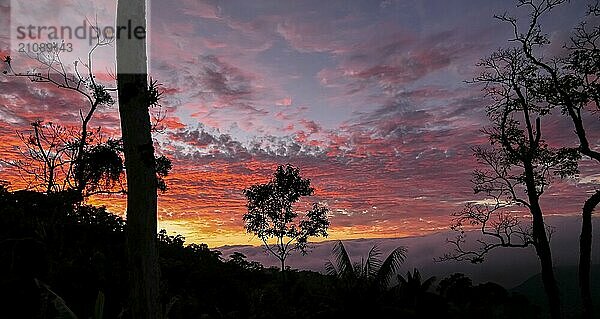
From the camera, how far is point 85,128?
1348 cm

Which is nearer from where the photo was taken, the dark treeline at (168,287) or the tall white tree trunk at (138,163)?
the tall white tree trunk at (138,163)

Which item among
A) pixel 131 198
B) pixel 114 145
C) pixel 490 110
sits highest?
pixel 490 110

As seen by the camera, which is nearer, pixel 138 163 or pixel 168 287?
pixel 138 163

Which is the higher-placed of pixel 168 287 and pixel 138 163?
pixel 138 163

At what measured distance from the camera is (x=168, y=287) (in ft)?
63.4

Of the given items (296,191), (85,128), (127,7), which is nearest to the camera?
(127,7)

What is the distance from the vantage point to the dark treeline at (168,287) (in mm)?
14867

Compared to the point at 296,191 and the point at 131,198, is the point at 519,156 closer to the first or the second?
the point at 296,191

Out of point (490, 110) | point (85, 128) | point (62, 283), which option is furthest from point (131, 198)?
point (490, 110)

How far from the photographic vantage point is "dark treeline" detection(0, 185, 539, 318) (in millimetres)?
14867

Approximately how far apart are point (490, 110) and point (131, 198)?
15.6 metres

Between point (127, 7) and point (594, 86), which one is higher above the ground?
point (594, 86)

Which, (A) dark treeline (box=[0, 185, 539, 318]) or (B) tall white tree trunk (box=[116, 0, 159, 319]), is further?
(A) dark treeline (box=[0, 185, 539, 318])

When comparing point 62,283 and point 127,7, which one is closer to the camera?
point 127,7
